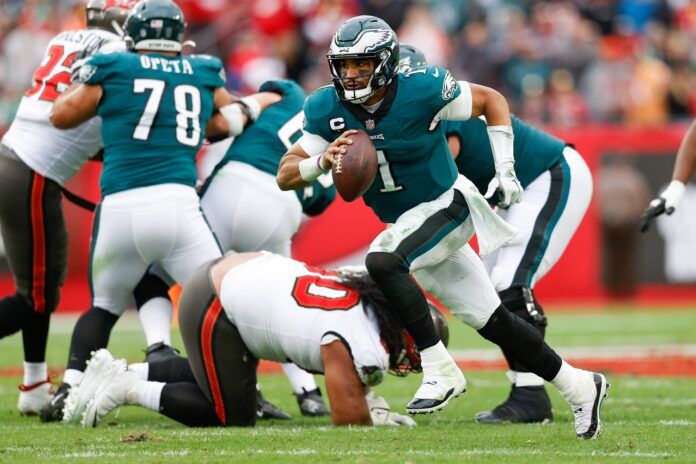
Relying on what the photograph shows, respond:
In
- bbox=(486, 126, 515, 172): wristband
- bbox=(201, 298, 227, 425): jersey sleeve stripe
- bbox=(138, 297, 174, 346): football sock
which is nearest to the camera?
bbox=(486, 126, 515, 172): wristband

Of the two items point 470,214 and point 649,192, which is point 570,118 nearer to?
point 649,192

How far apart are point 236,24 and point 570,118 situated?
445cm

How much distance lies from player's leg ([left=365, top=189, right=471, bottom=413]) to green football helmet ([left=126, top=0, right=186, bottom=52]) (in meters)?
1.71

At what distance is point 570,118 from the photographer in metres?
13.5

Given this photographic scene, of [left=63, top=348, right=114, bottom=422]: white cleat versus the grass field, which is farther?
[left=63, top=348, right=114, bottom=422]: white cleat

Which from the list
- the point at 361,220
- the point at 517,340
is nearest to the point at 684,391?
the point at 517,340

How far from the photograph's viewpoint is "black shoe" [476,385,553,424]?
18.1 ft

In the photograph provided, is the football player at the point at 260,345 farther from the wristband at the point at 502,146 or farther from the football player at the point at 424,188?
the wristband at the point at 502,146

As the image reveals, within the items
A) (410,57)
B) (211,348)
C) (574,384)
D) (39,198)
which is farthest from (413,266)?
(39,198)

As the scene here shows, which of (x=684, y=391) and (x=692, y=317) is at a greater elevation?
(x=684, y=391)

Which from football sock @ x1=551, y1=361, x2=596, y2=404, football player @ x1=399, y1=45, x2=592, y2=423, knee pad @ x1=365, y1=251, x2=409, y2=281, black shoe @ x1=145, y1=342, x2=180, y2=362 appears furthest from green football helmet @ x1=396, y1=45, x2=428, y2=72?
black shoe @ x1=145, y1=342, x2=180, y2=362

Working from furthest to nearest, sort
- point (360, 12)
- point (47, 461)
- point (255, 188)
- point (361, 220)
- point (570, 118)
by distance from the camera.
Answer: point (360, 12) < point (570, 118) < point (361, 220) < point (255, 188) < point (47, 461)

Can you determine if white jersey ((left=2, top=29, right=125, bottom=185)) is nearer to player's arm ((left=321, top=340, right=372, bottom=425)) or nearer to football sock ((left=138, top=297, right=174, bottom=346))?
football sock ((left=138, top=297, right=174, bottom=346))

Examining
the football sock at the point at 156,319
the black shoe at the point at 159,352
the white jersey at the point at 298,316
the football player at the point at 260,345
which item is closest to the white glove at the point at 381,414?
the football player at the point at 260,345
